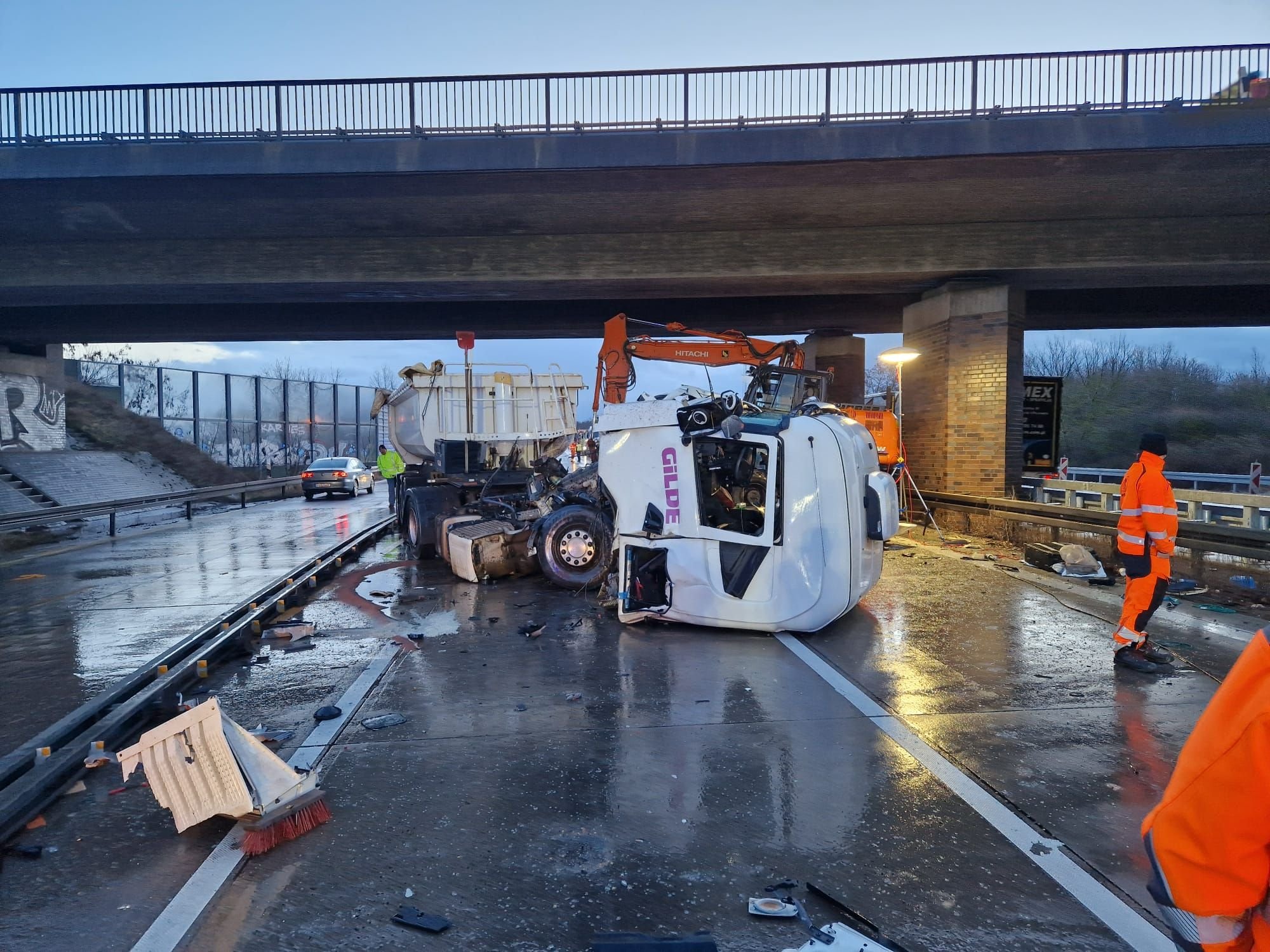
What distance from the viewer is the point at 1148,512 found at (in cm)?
624

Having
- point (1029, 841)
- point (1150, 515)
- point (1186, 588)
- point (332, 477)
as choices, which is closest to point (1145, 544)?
point (1150, 515)

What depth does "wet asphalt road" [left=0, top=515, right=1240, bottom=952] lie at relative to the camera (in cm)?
317

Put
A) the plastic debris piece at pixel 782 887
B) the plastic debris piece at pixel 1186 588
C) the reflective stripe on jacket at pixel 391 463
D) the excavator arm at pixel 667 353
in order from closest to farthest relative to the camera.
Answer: the plastic debris piece at pixel 782 887
the plastic debris piece at pixel 1186 588
the excavator arm at pixel 667 353
the reflective stripe on jacket at pixel 391 463

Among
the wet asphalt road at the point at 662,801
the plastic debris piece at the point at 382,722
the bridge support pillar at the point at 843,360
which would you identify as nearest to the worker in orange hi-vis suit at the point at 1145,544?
the wet asphalt road at the point at 662,801

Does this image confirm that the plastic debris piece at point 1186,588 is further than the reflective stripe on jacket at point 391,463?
No

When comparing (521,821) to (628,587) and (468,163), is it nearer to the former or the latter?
(628,587)

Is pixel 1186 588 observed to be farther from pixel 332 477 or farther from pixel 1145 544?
pixel 332 477

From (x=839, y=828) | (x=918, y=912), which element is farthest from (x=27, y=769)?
(x=918, y=912)

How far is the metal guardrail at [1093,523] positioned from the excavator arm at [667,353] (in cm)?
430

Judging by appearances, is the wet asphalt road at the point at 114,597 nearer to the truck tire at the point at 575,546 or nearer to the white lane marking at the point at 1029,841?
the truck tire at the point at 575,546

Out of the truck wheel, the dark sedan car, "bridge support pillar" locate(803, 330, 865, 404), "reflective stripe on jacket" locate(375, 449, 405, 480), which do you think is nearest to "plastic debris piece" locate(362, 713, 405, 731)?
the truck wheel

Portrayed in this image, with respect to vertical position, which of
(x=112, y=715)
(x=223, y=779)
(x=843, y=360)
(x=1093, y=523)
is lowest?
(x=112, y=715)

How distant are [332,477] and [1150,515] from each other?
87.9 ft

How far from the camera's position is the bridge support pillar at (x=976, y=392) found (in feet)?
52.0
